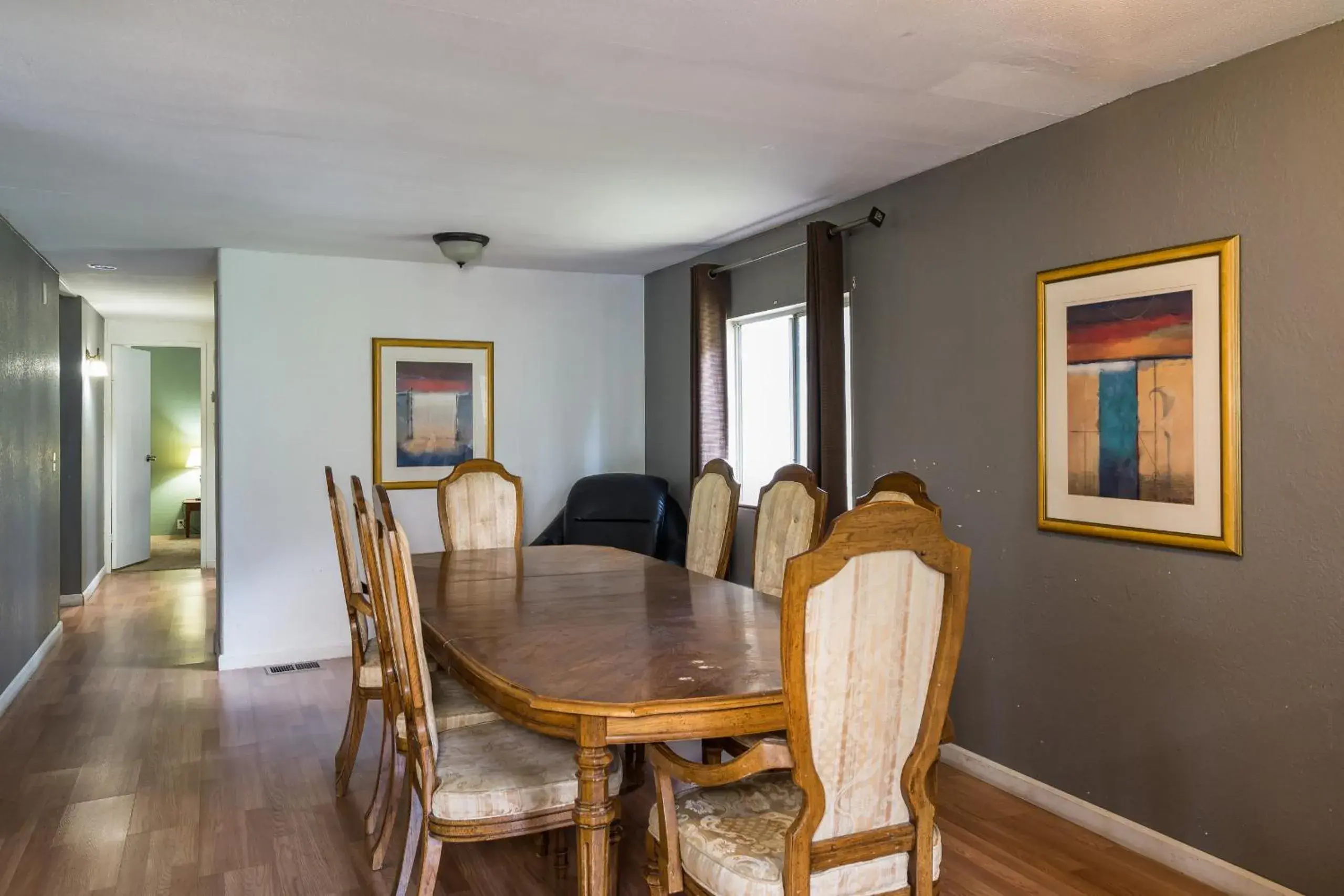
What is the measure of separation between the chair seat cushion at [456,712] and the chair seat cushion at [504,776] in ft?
0.41

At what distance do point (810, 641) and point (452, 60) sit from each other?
190cm

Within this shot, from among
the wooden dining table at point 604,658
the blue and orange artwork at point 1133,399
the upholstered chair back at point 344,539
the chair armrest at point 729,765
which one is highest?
the blue and orange artwork at point 1133,399

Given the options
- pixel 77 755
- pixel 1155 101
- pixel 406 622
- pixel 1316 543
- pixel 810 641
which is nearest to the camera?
pixel 810 641

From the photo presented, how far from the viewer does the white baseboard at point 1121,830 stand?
2.64m

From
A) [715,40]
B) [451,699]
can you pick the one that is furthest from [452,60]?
[451,699]

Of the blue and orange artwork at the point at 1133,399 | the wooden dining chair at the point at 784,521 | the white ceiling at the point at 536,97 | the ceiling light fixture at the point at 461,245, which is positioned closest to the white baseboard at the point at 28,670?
the white ceiling at the point at 536,97

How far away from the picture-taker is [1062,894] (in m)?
2.63

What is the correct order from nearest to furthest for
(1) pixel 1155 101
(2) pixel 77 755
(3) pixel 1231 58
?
(3) pixel 1231 58, (1) pixel 1155 101, (2) pixel 77 755

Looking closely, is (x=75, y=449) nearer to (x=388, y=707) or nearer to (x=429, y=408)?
(x=429, y=408)

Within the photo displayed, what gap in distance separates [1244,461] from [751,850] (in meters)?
1.83

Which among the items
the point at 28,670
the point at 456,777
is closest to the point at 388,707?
the point at 456,777

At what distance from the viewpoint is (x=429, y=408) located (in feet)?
19.1

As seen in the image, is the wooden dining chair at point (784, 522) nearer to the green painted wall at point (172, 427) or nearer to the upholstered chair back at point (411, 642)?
the upholstered chair back at point (411, 642)

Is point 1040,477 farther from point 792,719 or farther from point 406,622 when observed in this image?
point 406,622
